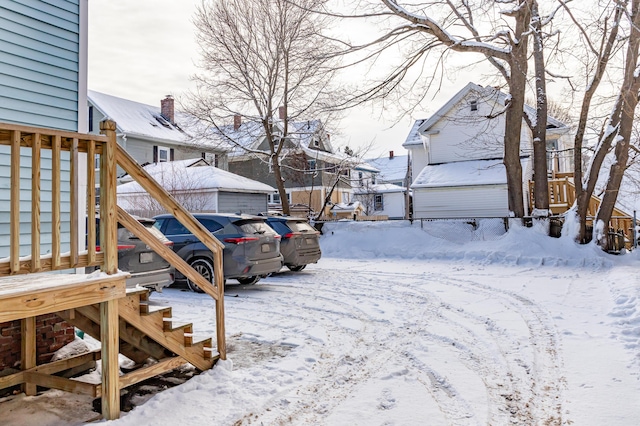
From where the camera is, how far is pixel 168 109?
30906mm

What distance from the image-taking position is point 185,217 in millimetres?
4254

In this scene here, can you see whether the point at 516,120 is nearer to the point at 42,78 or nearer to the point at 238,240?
the point at 238,240

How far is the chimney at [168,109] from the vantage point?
101 ft

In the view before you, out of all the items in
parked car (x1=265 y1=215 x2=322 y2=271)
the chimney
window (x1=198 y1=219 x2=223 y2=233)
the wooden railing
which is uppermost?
the chimney

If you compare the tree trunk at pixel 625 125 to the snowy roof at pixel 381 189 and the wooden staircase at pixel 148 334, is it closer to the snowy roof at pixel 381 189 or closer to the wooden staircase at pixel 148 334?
the wooden staircase at pixel 148 334

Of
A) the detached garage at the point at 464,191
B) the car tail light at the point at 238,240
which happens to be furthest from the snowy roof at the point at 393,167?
the car tail light at the point at 238,240

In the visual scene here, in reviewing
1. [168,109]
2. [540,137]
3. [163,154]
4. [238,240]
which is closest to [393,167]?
[168,109]

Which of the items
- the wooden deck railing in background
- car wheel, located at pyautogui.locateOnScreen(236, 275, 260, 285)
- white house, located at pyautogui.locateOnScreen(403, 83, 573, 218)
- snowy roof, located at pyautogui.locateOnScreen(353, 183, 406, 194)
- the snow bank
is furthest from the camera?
snowy roof, located at pyautogui.locateOnScreen(353, 183, 406, 194)

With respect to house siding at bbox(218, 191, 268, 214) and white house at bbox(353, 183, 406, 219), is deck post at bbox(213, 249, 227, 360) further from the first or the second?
white house at bbox(353, 183, 406, 219)

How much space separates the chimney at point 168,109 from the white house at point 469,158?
58.2 feet

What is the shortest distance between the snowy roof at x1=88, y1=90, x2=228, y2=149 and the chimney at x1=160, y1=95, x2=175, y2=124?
258 millimetres

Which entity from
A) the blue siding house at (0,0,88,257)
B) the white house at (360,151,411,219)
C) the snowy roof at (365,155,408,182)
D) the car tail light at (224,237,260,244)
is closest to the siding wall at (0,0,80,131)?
the blue siding house at (0,0,88,257)

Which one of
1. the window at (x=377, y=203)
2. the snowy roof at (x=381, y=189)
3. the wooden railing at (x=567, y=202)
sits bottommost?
the wooden railing at (x=567, y=202)

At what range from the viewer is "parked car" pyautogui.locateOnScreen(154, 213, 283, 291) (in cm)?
863
